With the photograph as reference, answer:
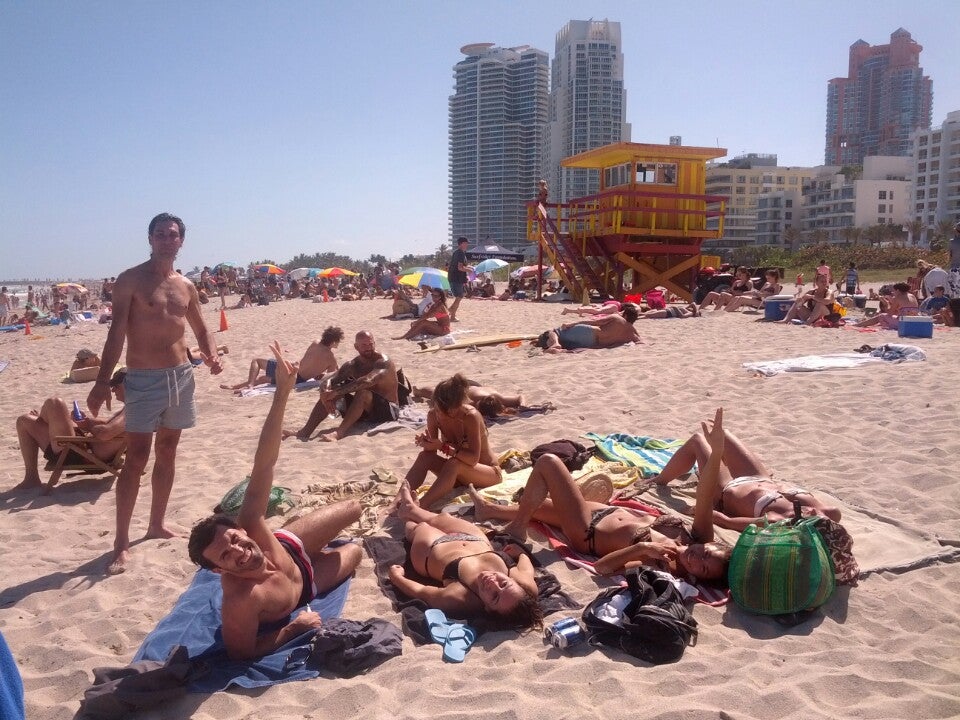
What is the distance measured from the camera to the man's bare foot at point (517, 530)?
13.5 ft

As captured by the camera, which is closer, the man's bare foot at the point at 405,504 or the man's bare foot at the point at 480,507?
the man's bare foot at the point at 405,504

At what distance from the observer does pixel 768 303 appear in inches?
547

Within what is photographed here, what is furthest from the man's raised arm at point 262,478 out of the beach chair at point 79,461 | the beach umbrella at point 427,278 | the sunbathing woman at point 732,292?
the beach umbrella at point 427,278

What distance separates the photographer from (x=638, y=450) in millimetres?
5598

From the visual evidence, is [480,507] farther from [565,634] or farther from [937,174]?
[937,174]

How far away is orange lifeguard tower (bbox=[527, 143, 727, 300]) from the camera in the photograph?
17.6m

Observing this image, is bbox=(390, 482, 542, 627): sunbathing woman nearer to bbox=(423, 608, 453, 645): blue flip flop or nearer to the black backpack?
bbox=(423, 608, 453, 645): blue flip flop

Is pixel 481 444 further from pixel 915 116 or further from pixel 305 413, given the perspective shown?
pixel 915 116

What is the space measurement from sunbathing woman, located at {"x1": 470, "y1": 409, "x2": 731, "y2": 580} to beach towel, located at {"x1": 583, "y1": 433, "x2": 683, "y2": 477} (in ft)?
3.57

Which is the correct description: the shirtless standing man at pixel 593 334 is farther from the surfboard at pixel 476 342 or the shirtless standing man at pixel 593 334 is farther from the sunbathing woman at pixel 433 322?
the sunbathing woman at pixel 433 322

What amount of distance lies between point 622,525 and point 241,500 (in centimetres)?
234

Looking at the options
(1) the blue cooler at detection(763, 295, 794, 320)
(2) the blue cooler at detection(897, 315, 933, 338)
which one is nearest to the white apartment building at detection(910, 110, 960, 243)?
(1) the blue cooler at detection(763, 295, 794, 320)

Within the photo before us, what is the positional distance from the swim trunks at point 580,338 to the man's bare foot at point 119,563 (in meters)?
7.47

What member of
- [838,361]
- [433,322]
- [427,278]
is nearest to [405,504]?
[838,361]
